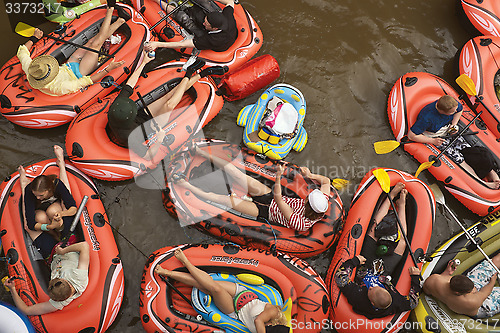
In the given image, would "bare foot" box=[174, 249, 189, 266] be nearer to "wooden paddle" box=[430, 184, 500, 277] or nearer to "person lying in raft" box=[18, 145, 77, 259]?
"person lying in raft" box=[18, 145, 77, 259]

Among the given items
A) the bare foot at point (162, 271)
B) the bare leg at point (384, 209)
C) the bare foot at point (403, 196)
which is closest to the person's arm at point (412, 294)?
the bare leg at point (384, 209)

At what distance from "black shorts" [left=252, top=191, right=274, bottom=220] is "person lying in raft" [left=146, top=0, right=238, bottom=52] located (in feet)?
6.13

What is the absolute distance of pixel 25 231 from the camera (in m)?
3.68

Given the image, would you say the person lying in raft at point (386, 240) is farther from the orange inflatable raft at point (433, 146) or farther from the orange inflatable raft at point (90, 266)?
the orange inflatable raft at point (90, 266)

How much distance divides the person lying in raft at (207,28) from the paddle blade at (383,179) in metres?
2.33

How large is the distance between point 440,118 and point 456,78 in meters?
1.09

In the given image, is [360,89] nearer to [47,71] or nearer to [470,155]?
[470,155]

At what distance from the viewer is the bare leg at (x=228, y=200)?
3.96 metres

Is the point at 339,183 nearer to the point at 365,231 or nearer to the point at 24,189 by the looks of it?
the point at 365,231

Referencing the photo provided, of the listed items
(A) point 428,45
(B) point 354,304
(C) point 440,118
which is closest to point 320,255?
(B) point 354,304

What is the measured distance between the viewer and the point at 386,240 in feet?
13.2

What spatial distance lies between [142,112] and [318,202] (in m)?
2.09

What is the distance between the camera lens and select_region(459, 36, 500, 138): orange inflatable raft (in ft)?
15.1

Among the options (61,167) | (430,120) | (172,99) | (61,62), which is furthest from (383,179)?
(61,62)
